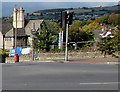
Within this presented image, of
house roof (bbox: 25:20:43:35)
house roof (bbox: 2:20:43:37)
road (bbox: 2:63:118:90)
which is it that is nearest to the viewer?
road (bbox: 2:63:118:90)

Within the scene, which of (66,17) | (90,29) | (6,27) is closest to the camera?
(66,17)

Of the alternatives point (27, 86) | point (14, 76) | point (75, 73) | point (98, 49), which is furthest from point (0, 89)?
point (98, 49)

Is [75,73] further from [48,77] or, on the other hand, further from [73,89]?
[73,89]

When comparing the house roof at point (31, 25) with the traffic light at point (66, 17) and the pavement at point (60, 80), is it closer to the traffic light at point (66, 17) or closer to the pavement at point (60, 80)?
the traffic light at point (66, 17)

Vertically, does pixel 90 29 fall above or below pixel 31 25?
below

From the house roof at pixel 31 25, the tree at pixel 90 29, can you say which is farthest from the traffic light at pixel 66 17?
the house roof at pixel 31 25

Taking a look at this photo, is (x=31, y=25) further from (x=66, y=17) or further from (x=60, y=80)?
(x=60, y=80)

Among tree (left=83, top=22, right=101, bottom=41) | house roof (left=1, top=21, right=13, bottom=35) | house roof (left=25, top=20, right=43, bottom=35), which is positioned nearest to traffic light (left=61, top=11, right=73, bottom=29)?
tree (left=83, top=22, right=101, bottom=41)

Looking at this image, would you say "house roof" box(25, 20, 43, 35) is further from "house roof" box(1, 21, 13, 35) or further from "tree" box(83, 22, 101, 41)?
"tree" box(83, 22, 101, 41)

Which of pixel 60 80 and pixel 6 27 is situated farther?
pixel 6 27

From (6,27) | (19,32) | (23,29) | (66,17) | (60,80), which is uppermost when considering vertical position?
(6,27)

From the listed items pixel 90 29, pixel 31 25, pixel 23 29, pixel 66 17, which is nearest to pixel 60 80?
pixel 66 17

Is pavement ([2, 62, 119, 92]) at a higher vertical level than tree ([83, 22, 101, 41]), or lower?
lower

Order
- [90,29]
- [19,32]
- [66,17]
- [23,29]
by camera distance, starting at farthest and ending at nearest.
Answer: [90,29] < [23,29] < [19,32] < [66,17]
